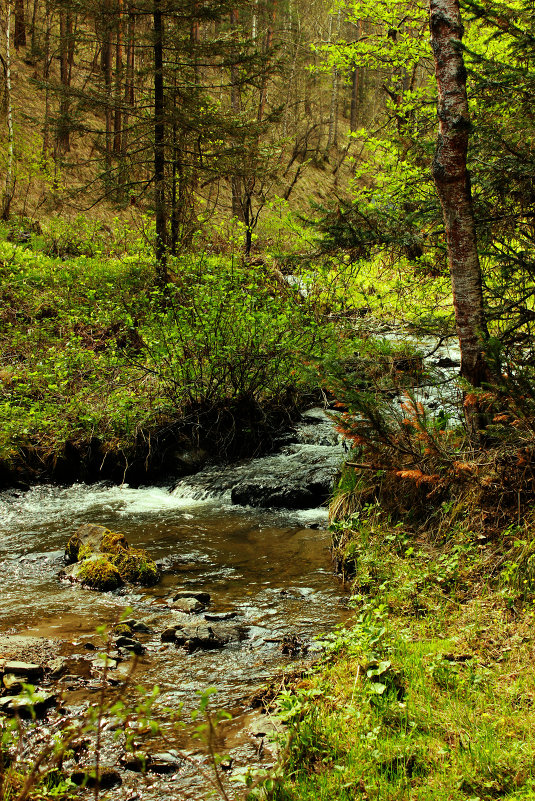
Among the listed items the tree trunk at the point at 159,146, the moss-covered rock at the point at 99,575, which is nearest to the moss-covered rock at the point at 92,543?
the moss-covered rock at the point at 99,575

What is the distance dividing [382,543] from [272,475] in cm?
442

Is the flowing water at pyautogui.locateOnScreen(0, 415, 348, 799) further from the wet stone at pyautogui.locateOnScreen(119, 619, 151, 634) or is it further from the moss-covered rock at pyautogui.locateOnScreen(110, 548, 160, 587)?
the moss-covered rock at pyautogui.locateOnScreen(110, 548, 160, 587)

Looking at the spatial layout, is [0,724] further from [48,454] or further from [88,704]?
[48,454]

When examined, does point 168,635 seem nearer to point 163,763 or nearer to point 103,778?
point 163,763

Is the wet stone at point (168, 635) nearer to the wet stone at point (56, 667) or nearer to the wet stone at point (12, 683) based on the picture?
the wet stone at point (56, 667)

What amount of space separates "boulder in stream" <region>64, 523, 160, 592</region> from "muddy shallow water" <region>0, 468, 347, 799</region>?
0.50 feet

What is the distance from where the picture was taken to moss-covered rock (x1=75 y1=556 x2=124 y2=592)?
234 inches

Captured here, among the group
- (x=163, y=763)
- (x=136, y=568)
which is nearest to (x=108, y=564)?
(x=136, y=568)

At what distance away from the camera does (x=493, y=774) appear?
8.63 ft

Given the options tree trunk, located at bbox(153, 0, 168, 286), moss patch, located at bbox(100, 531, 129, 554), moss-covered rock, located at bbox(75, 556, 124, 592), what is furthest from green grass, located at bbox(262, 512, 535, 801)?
tree trunk, located at bbox(153, 0, 168, 286)

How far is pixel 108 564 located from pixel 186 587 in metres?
0.86

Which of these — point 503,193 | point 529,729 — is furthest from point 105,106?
point 529,729

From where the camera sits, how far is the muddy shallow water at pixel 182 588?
12.7ft

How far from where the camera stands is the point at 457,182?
17.7ft
